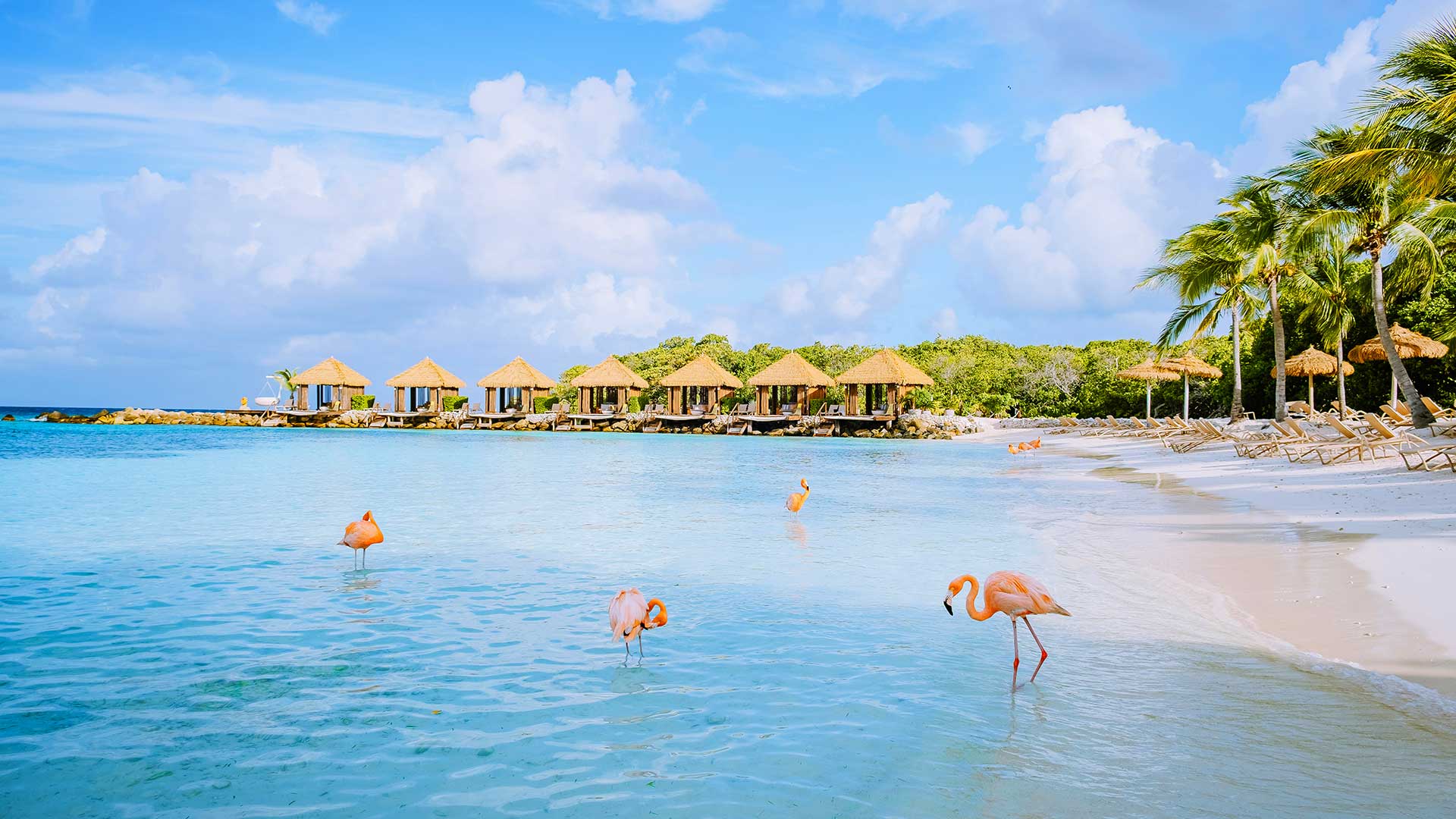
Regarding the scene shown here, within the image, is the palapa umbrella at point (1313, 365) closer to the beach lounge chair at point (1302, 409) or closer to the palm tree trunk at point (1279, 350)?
the palm tree trunk at point (1279, 350)

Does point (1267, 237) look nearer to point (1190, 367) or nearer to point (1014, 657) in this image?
point (1190, 367)

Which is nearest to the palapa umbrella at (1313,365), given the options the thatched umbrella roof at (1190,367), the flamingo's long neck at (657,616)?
the thatched umbrella roof at (1190,367)

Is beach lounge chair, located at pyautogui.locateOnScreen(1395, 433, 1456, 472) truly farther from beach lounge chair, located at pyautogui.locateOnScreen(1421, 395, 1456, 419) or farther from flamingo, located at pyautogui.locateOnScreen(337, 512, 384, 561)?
flamingo, located at pyautogui.locateOnScreen(337, 512, 384, 561)

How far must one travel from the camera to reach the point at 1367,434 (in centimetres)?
1305

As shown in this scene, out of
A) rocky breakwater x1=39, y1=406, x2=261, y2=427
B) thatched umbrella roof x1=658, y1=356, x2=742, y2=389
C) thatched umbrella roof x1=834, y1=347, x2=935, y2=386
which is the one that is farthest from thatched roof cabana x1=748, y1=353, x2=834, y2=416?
rocky breakwater x1=39, y1=406, x2=261, y2=427

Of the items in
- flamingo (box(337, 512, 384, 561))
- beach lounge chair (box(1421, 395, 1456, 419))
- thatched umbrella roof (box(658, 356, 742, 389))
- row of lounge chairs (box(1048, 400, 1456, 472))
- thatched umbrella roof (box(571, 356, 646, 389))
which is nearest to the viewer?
flamingo (box(337, 512, 384, 561))

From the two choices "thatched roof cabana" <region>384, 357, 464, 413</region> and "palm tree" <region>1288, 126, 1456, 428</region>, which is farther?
"thatched roof cabana" <region>384, 357, 464, 413</region>

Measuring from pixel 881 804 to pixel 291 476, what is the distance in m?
16.2

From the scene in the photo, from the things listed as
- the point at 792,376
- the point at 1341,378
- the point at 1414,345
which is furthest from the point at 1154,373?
the point at 792,376

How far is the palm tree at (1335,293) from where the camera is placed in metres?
20.9

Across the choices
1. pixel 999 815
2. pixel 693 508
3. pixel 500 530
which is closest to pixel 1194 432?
pixel 693 508

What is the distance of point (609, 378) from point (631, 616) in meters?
Answer: 37.8

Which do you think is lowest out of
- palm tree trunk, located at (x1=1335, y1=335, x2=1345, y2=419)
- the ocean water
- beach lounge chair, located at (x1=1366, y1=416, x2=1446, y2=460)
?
the ocean water

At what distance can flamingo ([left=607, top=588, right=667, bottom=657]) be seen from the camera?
4.43 m
